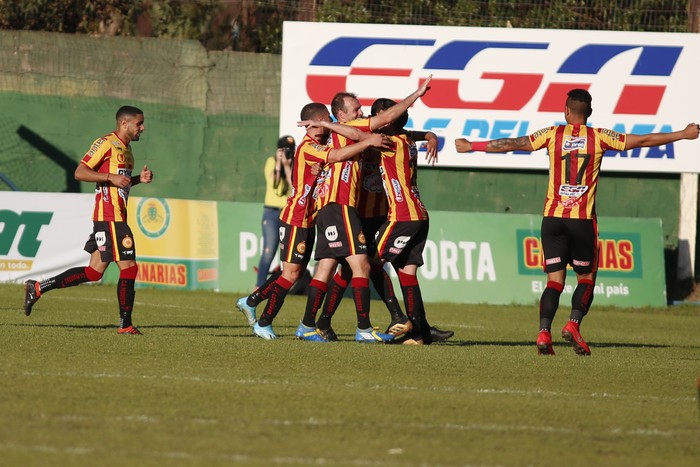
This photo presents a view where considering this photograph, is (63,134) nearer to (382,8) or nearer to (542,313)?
(382,8)

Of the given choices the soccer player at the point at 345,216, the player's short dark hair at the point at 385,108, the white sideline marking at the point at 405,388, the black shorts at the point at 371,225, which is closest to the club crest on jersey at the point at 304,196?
the soccer player at the point at 345,216

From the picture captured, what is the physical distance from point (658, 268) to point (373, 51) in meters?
6.00

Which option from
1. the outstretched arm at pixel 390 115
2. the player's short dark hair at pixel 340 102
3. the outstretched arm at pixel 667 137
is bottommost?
the outstretched arm at pixel 667 137

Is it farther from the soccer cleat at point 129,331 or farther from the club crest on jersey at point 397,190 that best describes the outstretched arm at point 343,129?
the soccer cleat at point 129,331

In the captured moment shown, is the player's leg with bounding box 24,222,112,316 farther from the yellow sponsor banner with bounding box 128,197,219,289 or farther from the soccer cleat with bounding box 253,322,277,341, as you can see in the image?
the yellow sponsor banner with bounding box 128,197,219,289

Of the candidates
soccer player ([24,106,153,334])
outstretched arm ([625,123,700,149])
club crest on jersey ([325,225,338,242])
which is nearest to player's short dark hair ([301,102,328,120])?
club crest on jersey ([325,225,338,242])

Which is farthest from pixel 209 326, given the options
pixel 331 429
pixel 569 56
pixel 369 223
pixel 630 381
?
pixel 569 56

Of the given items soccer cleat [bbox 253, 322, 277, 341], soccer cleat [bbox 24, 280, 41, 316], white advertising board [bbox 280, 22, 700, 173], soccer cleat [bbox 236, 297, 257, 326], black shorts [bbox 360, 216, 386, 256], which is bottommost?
soccer cleat [bbox 253, 322, 277, 341]

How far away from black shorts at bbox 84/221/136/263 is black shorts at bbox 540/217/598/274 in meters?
3.63

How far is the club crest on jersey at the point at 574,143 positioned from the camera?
33.8 ft

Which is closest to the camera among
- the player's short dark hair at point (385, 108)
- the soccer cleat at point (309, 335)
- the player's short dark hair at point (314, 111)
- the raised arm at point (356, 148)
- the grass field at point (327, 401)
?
the grass field at point (327, 401)

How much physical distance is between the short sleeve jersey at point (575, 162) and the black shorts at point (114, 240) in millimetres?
3638

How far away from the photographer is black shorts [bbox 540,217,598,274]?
10.3 m

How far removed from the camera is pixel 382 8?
2173 cm
